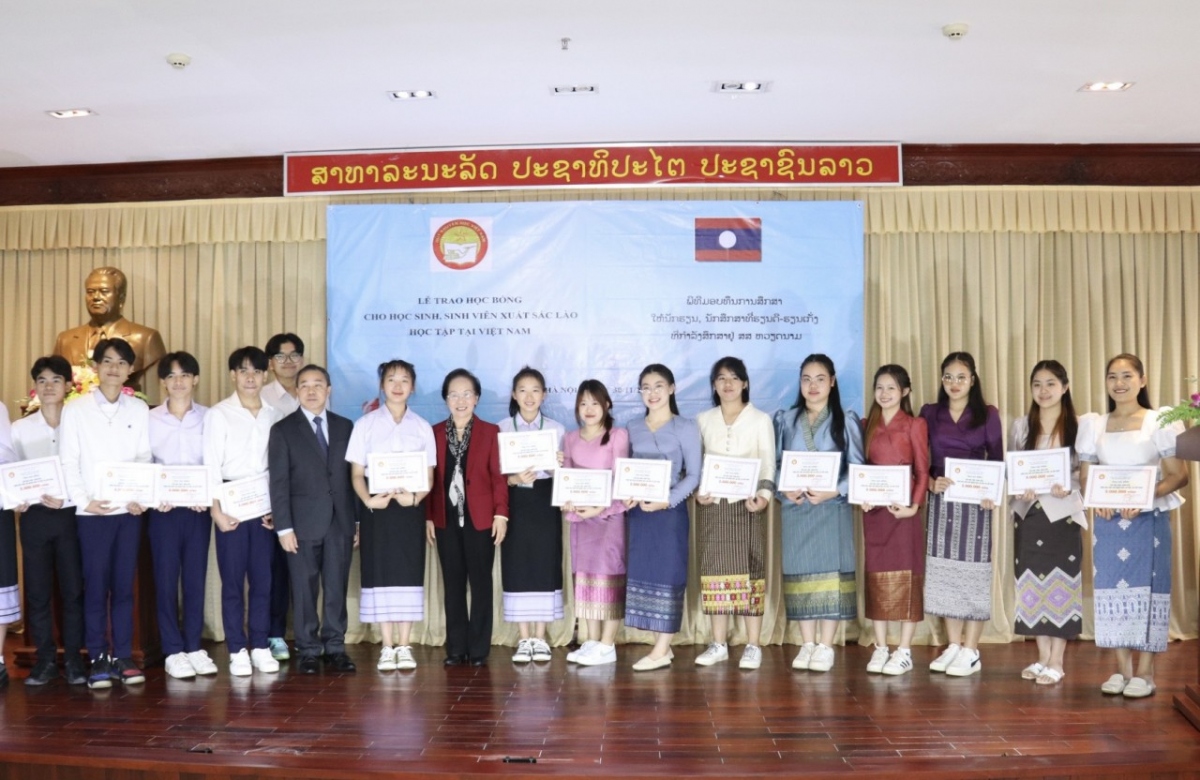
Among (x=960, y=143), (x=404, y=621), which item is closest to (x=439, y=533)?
(x=404, y=621)

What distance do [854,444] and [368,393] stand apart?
101 inches

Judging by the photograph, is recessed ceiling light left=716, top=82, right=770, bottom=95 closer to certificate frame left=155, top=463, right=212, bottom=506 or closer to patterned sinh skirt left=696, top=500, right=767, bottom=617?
patterned sinh skirt left=696, top=500, right=767, bottom=617

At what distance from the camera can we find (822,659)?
499 centimetres

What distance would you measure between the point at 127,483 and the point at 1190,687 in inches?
173

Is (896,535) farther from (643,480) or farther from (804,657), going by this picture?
(643,480)

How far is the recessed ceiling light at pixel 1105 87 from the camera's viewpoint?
15.7 feet

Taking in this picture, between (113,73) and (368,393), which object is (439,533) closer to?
(368,393)

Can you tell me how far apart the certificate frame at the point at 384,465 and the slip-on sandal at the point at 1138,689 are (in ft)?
10.3

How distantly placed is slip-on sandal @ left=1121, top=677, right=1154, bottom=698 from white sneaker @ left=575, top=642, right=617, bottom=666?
7.33ft

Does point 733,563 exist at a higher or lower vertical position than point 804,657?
higher

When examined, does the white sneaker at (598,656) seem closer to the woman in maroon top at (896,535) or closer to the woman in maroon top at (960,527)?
the woman in maroon top at (896,535)

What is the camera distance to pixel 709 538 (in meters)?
5.08

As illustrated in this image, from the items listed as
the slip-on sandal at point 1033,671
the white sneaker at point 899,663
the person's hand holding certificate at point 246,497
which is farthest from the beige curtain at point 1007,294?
the person's hand holding certificate at point 246,497

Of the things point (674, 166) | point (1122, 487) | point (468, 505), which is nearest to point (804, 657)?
point (1122, 487)
